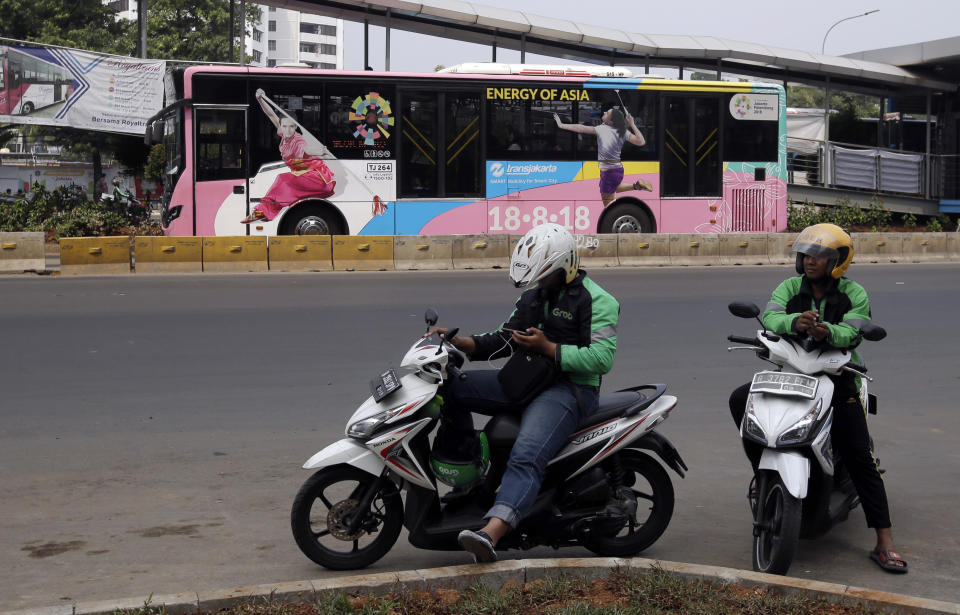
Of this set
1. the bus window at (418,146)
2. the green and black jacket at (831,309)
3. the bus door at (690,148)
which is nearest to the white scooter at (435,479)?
the green and black jacket at (831,309)

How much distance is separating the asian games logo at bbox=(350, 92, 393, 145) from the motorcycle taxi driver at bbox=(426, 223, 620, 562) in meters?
15.1

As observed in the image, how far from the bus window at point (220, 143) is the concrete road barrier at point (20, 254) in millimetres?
2866

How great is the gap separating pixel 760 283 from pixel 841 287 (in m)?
11.9

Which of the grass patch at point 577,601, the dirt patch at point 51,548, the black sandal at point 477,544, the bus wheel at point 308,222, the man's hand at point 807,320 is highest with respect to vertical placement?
the bus wheel at point 308,222

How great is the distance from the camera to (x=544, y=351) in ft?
14.9

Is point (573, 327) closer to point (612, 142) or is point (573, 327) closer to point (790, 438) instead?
point (790, 438)

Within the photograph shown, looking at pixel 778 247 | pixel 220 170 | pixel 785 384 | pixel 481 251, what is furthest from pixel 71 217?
pixel 785 384

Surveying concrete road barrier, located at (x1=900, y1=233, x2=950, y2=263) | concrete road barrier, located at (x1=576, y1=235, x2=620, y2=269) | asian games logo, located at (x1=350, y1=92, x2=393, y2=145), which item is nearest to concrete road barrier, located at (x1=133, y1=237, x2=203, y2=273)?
asian games logo, located at (x1=350, y1=92, x2=393, y2=145)

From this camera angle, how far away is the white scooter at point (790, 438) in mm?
4430

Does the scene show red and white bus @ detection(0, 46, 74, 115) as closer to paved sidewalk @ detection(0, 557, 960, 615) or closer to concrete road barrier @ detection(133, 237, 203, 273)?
concrete road barrier @ detection(133, 237, 203, 273)

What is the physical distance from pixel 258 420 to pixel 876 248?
16072mm

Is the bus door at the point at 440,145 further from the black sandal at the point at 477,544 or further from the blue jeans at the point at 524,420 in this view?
the black sandal at the point at 477,544

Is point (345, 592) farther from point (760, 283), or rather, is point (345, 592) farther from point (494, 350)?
point (760, 283)

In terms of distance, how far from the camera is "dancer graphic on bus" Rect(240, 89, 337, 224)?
18.7 metres
